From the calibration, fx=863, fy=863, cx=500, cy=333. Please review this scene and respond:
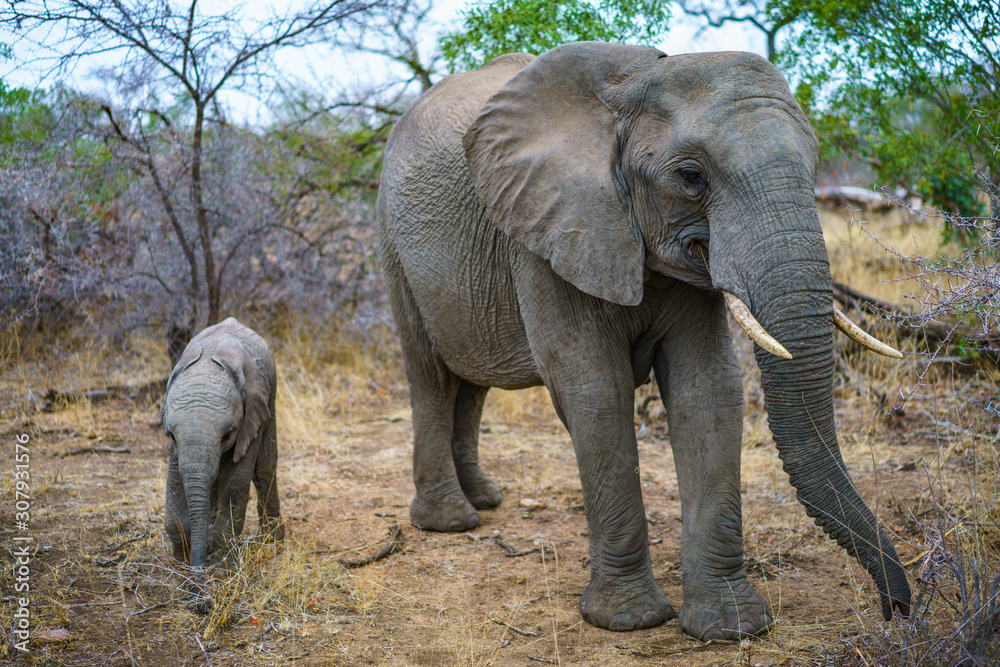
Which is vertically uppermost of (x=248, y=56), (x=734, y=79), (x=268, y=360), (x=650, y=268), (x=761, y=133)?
(x=248, y=56)

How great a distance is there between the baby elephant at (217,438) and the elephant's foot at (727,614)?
246 cm

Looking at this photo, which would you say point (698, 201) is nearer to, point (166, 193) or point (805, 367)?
point (805, 367)

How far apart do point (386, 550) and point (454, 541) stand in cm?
52

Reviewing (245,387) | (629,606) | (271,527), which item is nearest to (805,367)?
(629,606)

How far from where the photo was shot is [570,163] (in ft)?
13.4

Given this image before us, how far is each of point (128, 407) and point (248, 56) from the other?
360 centimetres

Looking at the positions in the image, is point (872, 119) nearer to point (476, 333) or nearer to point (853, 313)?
point (853, 313)

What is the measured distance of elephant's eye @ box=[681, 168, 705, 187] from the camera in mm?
3625

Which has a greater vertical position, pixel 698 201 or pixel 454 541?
pixel 698 201

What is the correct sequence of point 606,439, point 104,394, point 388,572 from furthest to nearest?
1. point 104,394
2. point 388,572
3. point 606,439

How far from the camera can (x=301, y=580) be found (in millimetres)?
4797

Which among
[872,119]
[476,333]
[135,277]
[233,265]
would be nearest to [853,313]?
[872,119]

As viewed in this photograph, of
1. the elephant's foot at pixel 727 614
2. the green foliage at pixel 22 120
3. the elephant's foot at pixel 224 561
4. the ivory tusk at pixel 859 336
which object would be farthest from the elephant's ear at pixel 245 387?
the green foliage at pixel 22 120

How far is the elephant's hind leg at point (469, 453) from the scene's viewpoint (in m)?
6.50
